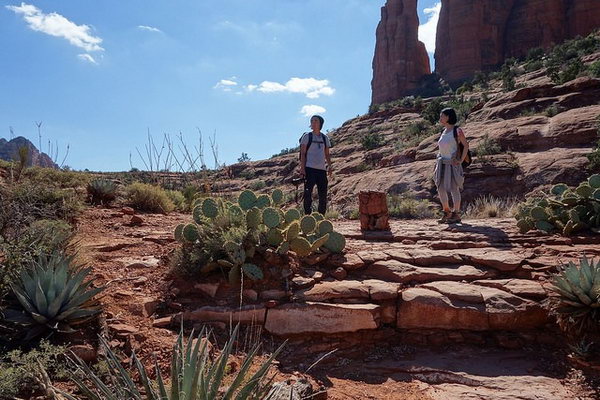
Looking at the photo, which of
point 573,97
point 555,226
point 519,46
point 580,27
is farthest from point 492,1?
point 555,226

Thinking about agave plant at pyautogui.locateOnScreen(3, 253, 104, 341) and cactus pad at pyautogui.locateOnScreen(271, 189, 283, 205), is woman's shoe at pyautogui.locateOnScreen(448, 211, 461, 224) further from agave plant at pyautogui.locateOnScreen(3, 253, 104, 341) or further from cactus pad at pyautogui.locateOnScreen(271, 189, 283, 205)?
agave plant at pyautogui.locateOnScreen(3, 253, 104, 341)

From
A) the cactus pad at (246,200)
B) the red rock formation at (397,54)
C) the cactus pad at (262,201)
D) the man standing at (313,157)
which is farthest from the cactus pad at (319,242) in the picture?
the red rock formation at (397,54)

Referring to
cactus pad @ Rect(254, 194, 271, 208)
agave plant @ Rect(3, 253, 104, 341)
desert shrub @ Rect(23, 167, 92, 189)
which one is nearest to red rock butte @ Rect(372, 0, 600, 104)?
desert shrub @ Rect(23, 167, 92, 189)

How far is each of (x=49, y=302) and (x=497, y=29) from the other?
209ft

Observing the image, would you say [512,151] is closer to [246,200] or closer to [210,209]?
[246,200]

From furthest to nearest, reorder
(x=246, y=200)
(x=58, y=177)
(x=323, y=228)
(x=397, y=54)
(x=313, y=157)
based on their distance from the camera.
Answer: (x=397, y=54) < (x=58, y=177) < (x=313, y=157) < (x=323, y=228) < (x=246, y=200)

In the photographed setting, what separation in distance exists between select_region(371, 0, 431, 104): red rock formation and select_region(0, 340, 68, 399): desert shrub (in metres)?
62.5

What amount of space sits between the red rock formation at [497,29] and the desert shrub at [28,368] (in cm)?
5875

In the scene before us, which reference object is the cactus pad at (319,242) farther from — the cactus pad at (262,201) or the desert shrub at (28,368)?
the desert shrub at (28,368)

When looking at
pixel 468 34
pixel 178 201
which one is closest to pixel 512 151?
pixel 178 201

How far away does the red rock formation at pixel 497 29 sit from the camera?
51.2 meters

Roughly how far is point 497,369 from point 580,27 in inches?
2327

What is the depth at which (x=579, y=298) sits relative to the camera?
3.93 meters

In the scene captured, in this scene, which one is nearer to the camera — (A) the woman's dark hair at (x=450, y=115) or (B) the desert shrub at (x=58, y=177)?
(A) the woman's dark hair at (x=450, y=115)
